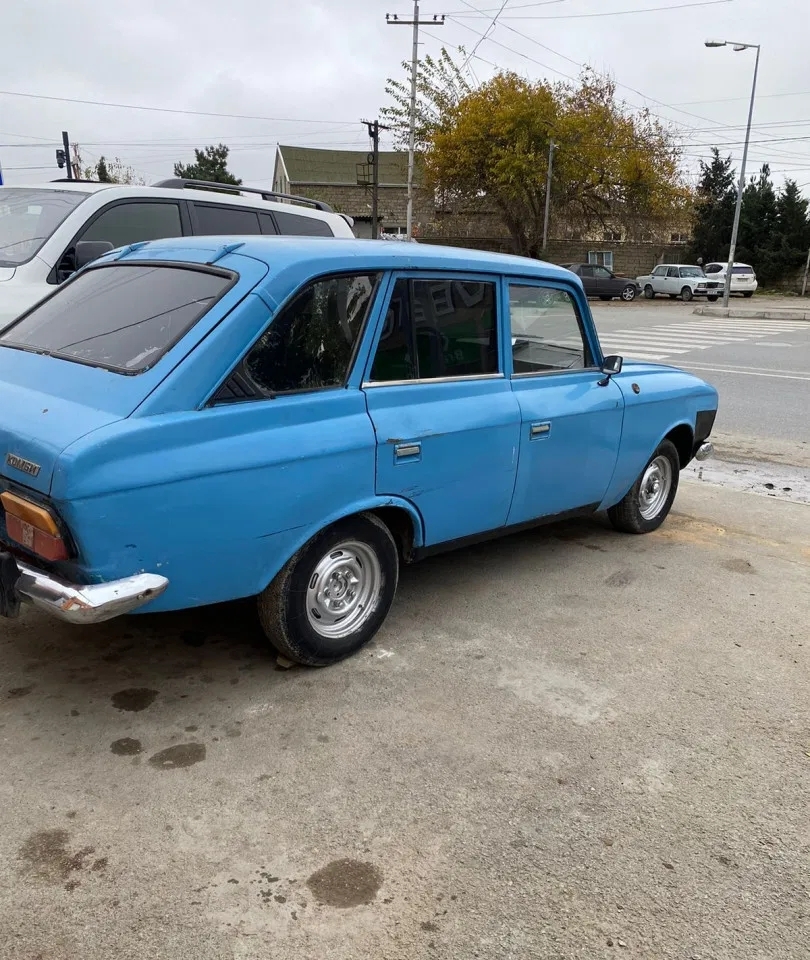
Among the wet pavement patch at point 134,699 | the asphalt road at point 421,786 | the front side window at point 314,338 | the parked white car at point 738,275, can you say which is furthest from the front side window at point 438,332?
the parked white car at point 738,275

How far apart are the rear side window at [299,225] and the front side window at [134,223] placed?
1094 mm

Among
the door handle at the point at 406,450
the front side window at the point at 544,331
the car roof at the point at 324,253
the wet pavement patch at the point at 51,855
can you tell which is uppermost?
the car roof at the point at 324,253

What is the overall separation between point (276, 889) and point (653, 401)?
142 inches

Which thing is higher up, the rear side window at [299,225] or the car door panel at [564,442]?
the rear side window at [299,225]

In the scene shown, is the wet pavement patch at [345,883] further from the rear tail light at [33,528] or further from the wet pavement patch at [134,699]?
the rear tail light at [33,528]

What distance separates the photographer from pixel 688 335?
64.7 feet

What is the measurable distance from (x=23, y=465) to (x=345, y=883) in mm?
1659

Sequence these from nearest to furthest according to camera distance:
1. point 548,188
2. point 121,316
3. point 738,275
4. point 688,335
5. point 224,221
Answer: point 121,316, point 224,221, point 688,335, point 738,275, point 548,188

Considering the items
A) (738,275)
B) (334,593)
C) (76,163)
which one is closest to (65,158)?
(76,163)

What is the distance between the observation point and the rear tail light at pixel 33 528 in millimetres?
2551

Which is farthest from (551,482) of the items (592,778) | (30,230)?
(30,230)

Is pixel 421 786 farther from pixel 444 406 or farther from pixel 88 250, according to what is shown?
pixel 88 250

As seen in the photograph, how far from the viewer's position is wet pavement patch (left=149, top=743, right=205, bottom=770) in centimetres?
272

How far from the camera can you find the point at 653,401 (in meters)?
4.81
